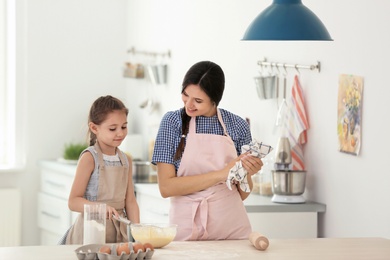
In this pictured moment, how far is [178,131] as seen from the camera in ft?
10.8

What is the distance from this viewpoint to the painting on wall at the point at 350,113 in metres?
3.73

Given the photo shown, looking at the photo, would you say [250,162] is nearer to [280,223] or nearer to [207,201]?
[207,201]

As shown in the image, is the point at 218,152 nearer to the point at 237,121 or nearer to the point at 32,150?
the point at 237,121

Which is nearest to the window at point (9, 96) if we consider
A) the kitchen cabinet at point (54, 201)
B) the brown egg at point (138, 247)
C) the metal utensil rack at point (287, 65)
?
the kitchen cabinet at point (54, 201)

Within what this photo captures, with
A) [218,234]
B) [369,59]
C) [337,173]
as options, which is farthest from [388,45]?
[218,234]

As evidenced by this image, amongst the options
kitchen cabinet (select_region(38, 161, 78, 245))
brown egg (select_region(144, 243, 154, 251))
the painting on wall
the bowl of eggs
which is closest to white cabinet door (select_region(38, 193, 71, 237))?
kitchen cabinet (select_region(38, 161, 78, 245))

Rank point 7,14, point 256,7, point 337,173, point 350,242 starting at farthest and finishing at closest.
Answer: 1. point 7,14
2. point 256,7
3. point 337,173
4. point 350,242

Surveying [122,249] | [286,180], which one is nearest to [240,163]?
[122,249]

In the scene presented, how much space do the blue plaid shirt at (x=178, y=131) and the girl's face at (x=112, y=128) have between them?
0.47 ft

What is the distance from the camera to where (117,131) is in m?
3.25

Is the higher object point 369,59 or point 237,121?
point 369,59

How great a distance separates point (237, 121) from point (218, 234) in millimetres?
445

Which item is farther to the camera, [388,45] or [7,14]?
[7,14]

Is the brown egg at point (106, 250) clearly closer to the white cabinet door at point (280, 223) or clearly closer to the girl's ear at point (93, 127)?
the girl's ear at point (93, 127)
